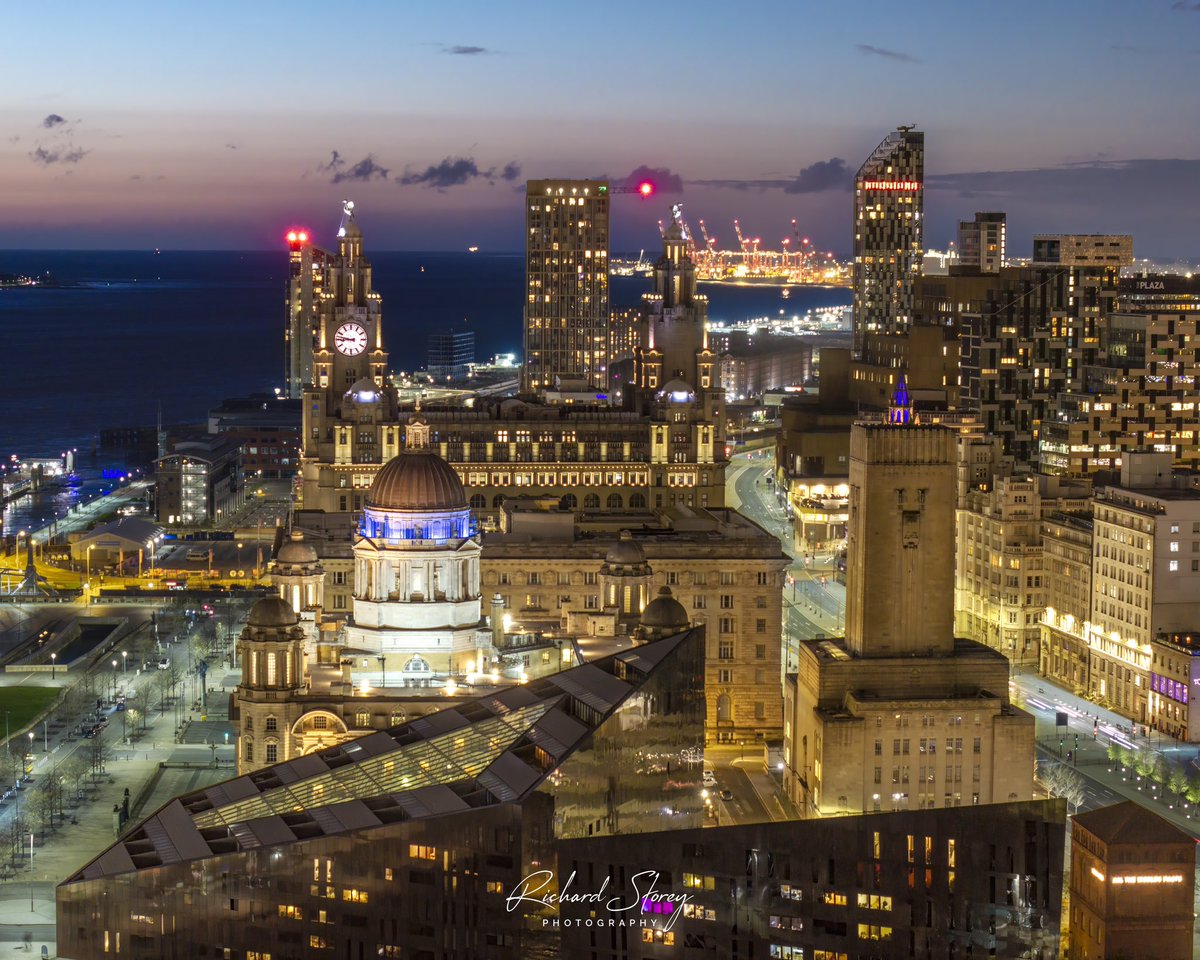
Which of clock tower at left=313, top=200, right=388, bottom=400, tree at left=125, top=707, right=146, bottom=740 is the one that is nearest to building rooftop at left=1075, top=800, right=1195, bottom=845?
tree at left=125, top=707, right=146, bottom=740

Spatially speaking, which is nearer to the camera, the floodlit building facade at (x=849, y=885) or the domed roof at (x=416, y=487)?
the floodlit building facade at (x=849, y=885)

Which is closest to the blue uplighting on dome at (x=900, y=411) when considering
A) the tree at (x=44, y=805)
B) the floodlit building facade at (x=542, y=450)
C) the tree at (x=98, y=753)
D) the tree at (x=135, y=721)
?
the tree at (x=98, y=753)

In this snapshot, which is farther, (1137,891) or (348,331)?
(348,331)

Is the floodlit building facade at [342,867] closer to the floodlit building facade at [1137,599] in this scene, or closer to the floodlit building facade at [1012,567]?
the floodlit building facade at [1137,599]

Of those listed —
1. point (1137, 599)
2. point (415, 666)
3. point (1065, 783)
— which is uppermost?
point (415, 666)

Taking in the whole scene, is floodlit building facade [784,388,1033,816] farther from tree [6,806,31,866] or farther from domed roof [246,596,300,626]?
tree [6,806,31,866]

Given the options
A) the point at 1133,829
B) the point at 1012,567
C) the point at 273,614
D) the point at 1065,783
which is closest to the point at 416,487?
the point at 273,614

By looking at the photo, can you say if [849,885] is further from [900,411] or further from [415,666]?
[900,411]
